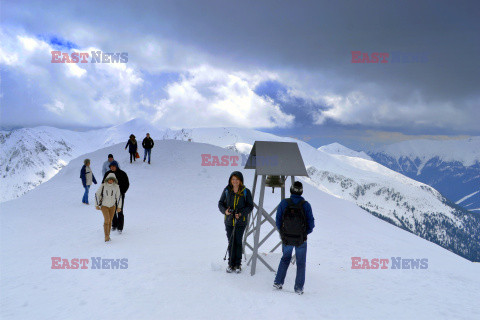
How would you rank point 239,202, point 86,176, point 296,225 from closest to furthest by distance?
point 296,225, point 239,202, point 86,176

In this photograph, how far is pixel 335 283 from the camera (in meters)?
8.41

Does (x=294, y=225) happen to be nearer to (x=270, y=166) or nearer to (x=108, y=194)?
(x=270, y=166)

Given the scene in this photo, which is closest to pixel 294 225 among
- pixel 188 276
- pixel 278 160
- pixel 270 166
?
pixel 270 166

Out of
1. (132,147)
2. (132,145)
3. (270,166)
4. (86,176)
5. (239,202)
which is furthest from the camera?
(132,147)

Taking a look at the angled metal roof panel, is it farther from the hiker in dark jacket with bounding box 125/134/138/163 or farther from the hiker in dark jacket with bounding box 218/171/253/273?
the hiker in dark jacket with bounding box 125/134/138/163

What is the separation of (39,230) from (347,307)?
45.2 feet

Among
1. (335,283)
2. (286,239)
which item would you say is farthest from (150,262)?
(335,283)

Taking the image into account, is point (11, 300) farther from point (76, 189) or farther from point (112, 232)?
point (76, 189)

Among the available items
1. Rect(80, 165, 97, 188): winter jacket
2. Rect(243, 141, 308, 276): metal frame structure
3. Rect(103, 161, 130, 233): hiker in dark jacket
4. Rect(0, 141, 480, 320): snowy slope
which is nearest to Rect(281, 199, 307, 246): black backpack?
Rect(243, 141, 308, 276): metal frame structure

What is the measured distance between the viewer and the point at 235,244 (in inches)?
321

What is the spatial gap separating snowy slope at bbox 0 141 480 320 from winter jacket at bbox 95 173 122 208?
170 cm

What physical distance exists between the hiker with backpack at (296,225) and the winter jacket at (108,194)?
22.5 ft

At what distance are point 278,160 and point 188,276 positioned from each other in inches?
176

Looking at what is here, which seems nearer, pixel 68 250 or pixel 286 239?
pixel 286 239
